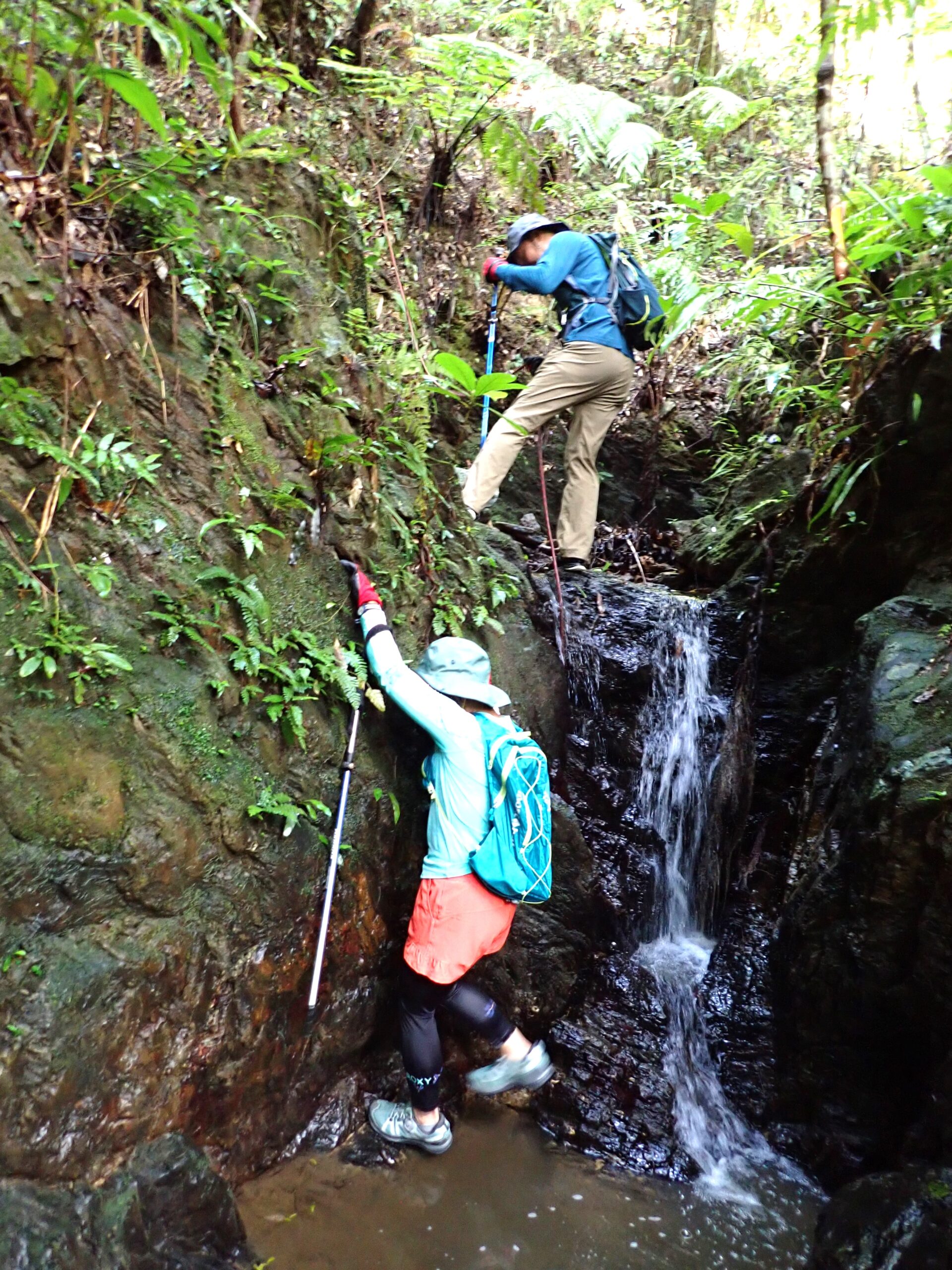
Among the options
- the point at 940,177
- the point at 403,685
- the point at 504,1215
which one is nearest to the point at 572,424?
the point at 940,177

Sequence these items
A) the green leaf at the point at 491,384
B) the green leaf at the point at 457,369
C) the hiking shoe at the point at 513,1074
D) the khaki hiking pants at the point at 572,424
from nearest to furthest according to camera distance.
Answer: the hiking shoe at the point at 513,1074 < the green leaf at the point at 457,369 < the green leaf at the point at 491,384 < the khaki hiking pants at the point at 572,424

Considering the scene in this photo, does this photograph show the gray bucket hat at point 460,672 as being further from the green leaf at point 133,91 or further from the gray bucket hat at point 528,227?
the gray bucket hat at point 528,227

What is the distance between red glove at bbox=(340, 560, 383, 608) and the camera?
4.43 metres

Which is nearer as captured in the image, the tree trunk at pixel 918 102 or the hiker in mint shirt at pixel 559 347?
the hiker in mint shirt at pixel 559 347

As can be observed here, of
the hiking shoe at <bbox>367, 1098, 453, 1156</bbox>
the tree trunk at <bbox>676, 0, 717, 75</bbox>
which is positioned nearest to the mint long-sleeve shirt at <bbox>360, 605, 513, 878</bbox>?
the hiking shoe at <bbox>367, 1098, 453, 1156</bbox>

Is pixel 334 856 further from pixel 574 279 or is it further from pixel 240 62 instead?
pixel 240 62

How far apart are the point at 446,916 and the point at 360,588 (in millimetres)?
1748

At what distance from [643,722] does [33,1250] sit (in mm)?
4815

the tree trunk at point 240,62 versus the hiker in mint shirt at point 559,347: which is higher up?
the tree trunk at point 240,62

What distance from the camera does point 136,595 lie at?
3.53 meters

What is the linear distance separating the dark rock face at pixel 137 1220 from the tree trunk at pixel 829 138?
626cm

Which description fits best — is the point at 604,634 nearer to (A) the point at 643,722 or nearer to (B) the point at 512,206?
(A) the point at 643,722

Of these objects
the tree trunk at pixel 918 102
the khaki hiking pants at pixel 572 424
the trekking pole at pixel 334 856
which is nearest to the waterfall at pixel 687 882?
the khaki hiking pants at pixel 572 424

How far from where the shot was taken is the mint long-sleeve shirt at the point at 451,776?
407 centimetres
